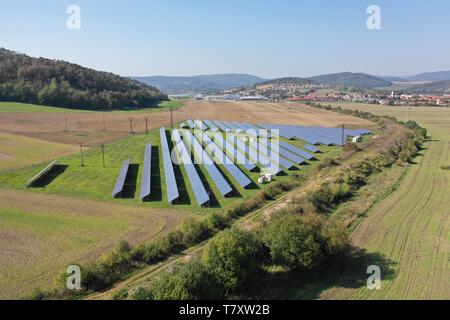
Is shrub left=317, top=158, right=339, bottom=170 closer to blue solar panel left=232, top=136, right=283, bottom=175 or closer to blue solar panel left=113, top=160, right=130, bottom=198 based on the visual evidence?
blue solar panel left=232, top=136, right=283, bottom=175

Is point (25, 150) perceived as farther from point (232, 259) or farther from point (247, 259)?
point (232, 259)

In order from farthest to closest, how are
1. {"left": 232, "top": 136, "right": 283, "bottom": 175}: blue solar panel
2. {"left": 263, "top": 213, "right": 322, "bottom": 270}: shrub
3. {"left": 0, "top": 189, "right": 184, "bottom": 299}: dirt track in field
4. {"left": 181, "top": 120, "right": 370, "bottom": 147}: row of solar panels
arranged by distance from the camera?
{"left": 181, "top": 120, "right": 370, "bottom": 147}: row of solar panels
{"left": 232, "top": 136, "right": 283, "bottom": 175}: blue solar panel
{"left": 0, "top": 189, "right": 184, "bottom": 299}: dirt track in field
{"left": 263, "top": 213, "right": 322, "bottom": 270}: shrub

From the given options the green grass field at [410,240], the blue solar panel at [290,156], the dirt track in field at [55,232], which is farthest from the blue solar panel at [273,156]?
the dirt track in field at [55,232]

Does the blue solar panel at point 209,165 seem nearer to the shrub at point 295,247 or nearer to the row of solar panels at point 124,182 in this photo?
the row of solar panels at point 124,182

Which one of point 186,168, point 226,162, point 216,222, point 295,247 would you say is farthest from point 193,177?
point 295,247

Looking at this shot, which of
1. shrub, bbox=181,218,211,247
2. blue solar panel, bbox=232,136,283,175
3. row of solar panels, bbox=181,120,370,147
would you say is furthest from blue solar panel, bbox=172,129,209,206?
row of solar panels, bbox=181,120,370,147
